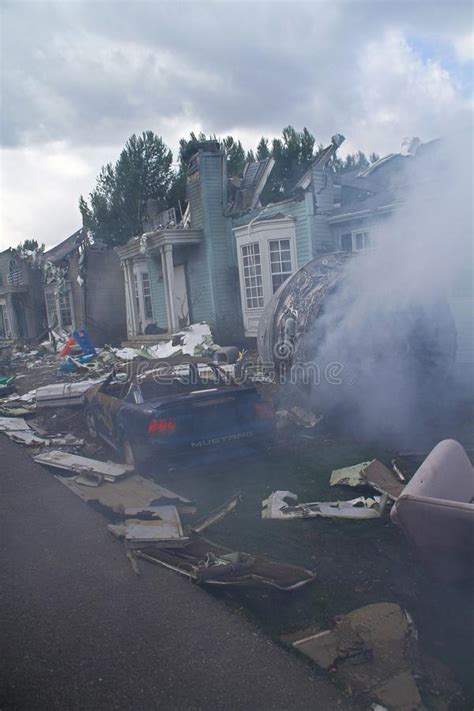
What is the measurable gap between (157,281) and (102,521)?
51.1 feet

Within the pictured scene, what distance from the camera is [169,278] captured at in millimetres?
17750

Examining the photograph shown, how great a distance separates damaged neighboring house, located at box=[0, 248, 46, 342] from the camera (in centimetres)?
3366

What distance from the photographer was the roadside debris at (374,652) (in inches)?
112

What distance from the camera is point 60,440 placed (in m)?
9.09

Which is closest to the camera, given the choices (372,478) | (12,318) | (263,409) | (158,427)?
(372,478)

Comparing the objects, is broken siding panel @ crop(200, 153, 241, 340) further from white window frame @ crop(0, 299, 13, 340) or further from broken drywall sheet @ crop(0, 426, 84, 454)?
white window frame @ crop(0, 299, 13, 340)

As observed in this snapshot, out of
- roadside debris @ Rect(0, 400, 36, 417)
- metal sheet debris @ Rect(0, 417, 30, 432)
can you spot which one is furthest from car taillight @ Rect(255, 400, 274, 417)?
roadside debris @ Rect(0, 400, 36, 417)

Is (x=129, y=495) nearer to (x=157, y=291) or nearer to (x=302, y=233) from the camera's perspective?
(x=302, y=233)

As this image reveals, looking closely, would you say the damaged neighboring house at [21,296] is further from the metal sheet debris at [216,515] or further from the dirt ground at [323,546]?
the metal sheet debris at [216,515]

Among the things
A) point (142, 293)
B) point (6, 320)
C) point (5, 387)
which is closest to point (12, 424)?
point (5, 387)

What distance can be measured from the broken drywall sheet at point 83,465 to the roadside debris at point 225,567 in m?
1.99

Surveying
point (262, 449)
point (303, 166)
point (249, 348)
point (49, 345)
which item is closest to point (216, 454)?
point (262, 449)

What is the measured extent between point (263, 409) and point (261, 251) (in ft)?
29.6

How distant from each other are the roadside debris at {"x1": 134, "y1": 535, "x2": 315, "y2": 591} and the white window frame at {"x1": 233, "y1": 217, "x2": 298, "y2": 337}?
10.8m
